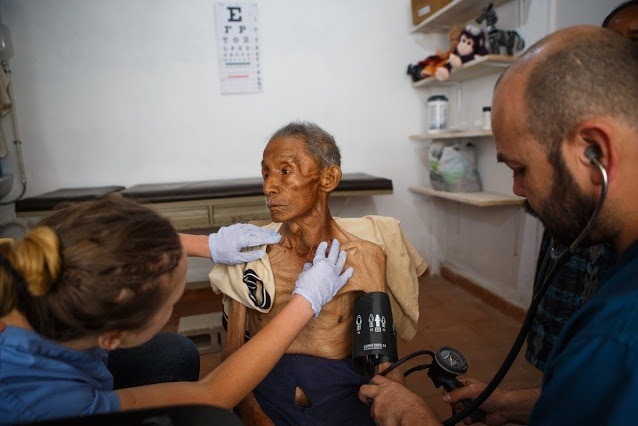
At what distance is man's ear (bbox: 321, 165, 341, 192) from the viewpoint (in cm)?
152

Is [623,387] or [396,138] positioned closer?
[623,387]

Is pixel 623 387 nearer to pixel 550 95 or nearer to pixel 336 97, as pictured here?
pixel 550 95

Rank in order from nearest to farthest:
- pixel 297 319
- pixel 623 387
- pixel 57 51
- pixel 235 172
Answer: pixel 623 387 < pixel 297 319 < pixel 57 51 < pixel 235 172

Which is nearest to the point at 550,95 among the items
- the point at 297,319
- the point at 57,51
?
the point at 297,319

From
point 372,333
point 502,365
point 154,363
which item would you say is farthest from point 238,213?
point 502,365

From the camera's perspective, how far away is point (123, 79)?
3.30 metres

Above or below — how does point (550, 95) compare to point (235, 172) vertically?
above

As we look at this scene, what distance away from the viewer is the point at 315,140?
1.51 meters

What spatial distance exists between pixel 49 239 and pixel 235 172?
2903mm

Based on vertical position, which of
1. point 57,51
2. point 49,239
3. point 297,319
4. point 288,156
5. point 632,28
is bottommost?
point 297,319

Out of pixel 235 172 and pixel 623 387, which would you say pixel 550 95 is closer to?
pixel 623 387

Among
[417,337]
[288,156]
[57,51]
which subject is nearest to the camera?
[288,156]

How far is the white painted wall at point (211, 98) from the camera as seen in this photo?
3193 millimetres

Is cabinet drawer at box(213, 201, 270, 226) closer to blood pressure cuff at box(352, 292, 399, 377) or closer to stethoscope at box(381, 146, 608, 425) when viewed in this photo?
blood pressure cuff at box(352, 292, 399, 377)
